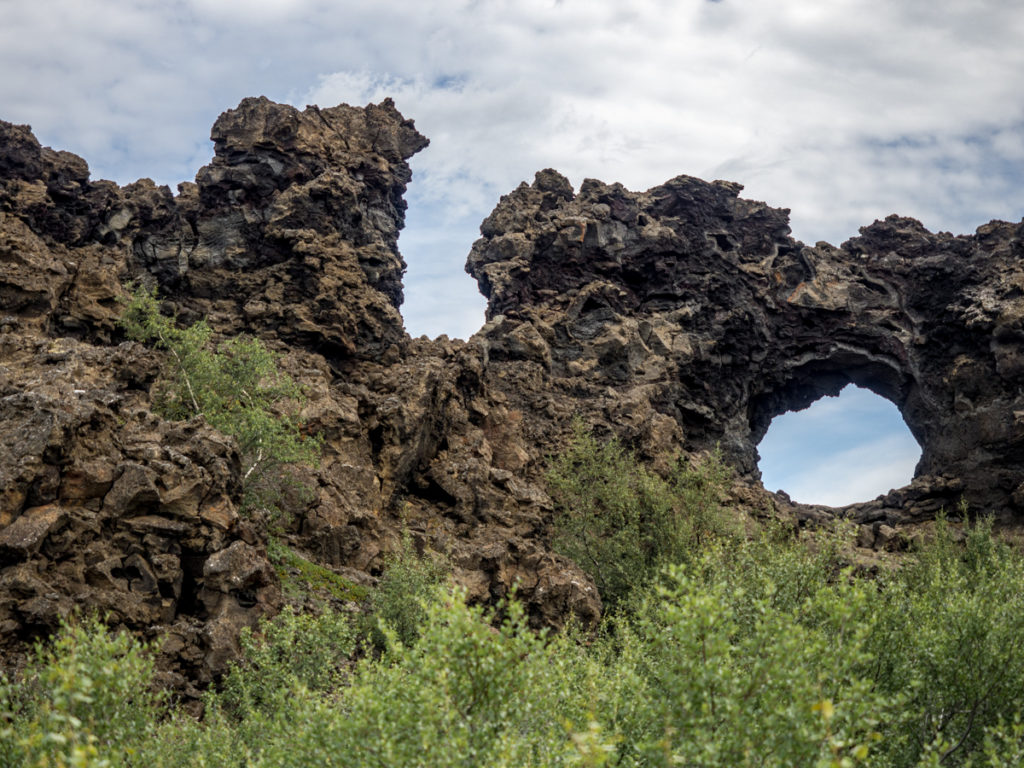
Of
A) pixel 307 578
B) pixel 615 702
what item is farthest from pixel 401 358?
pixel 615 702

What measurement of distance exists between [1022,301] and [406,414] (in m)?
65.5

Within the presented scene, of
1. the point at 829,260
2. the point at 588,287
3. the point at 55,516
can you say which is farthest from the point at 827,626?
the point at 829,260

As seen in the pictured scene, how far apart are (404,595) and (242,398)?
19106 mm

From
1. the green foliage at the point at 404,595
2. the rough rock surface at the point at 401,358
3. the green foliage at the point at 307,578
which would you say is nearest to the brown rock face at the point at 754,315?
the rough rock surface at the point at 401,358

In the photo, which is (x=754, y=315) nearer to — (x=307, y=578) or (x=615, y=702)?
(x=307, y=578)

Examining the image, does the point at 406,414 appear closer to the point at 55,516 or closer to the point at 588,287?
the point at 55,516

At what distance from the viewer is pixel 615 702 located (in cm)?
1958

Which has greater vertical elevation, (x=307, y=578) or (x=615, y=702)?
(x=307, y=578)

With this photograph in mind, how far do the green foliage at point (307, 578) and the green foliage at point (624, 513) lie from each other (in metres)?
18.8

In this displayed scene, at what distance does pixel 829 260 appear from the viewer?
99.8m

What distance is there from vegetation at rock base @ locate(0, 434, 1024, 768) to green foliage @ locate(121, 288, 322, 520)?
63.7 ft

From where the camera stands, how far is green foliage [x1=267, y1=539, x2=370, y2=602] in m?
38.2

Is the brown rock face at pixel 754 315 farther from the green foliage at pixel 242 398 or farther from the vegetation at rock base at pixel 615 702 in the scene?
the vegetation at rock base at pixel 615 702

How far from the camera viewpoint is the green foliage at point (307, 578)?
38.2 metres
